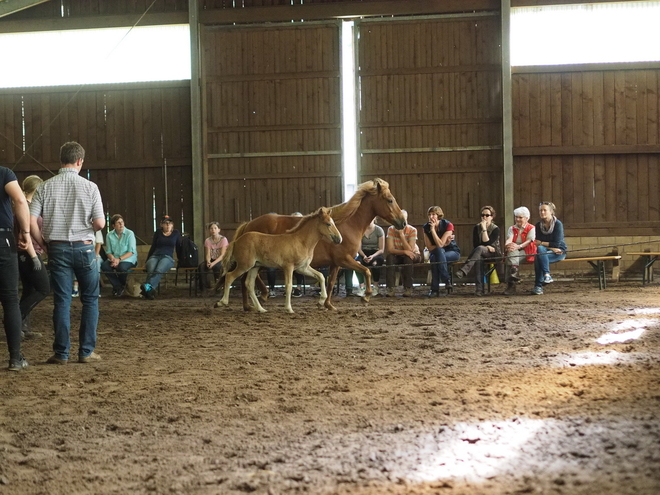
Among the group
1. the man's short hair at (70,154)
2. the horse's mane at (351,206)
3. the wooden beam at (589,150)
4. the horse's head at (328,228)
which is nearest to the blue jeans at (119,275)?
the horse's mane at (351,206)

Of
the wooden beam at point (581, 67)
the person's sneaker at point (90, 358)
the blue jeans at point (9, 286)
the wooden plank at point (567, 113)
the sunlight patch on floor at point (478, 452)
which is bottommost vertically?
the person's sneaker at point (90, 358)

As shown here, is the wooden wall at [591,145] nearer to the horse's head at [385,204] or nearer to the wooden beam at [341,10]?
the wooden beam at [341,10]

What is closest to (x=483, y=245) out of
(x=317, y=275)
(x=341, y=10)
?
(x=317, y=275)

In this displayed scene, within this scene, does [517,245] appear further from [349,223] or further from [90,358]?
[90,358]

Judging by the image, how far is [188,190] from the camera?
53.0 ft

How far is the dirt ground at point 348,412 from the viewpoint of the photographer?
9.93 ft

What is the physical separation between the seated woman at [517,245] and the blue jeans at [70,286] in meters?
7.31

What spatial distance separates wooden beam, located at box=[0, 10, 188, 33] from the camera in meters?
16.0

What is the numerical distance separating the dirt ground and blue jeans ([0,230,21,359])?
13.0 inches

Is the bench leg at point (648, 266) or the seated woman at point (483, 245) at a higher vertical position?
the seated woman at point (483, 245)

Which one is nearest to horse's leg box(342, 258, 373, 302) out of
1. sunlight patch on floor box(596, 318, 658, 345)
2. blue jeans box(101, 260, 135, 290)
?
sunlight patch on floor box(596, 318, 658, 345)

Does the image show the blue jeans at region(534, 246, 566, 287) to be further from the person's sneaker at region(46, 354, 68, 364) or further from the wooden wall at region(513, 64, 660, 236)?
the person's sneaker at region(46, 354, 68, 364)

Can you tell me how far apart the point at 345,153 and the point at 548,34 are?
187 inches

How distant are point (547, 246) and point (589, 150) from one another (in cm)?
423
